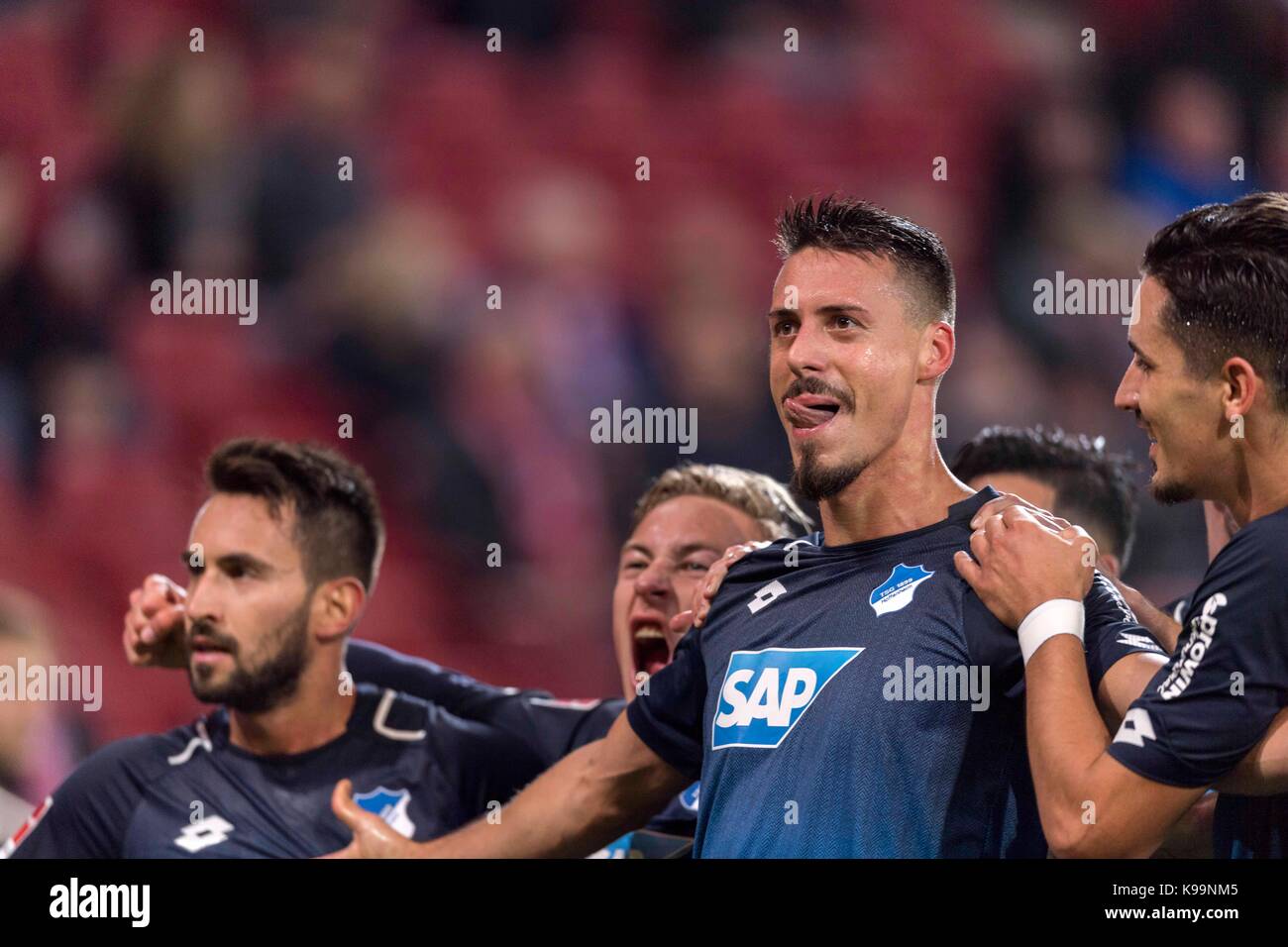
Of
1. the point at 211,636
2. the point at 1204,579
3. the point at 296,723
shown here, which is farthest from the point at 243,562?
the point at 1204,579

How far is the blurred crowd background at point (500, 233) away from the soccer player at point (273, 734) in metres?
1.41

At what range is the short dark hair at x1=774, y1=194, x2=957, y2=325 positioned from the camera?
230 centimetres

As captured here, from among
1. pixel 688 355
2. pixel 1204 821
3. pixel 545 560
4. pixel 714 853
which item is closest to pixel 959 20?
pixel 688 355

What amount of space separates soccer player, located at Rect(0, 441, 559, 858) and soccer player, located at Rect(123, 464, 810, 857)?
0.28 feet

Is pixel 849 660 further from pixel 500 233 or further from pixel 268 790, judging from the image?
pixel 500 233

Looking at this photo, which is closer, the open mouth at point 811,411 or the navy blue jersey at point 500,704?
the open mouth at point 811,411

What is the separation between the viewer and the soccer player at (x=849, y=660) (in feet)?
6.58

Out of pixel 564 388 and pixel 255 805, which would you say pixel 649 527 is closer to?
pixel 255 805

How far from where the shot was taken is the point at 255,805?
3.12 metres

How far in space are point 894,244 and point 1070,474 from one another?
128cm

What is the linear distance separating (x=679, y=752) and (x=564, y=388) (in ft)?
8.37

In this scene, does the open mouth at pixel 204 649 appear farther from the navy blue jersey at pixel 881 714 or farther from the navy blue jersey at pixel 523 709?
the navy blue jersey at pixel 881 714

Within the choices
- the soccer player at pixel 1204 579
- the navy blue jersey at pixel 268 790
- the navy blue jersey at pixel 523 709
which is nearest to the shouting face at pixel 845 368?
the soccer player at pixel 1204 579
